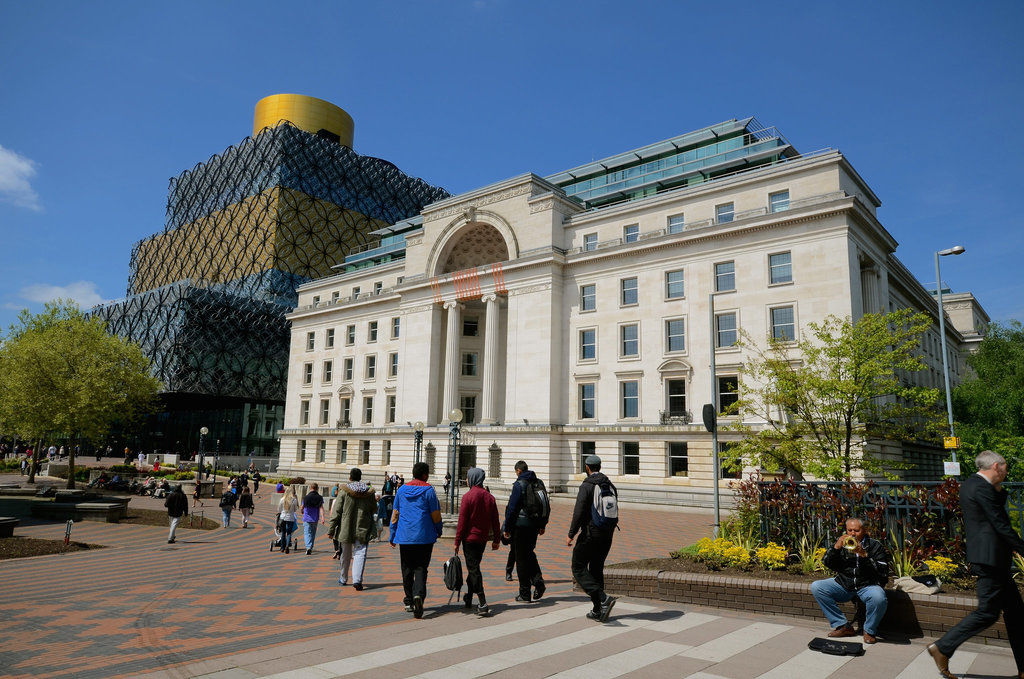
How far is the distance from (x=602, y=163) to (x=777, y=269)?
2322cm

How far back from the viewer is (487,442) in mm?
43625

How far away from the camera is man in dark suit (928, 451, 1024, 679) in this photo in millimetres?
6273

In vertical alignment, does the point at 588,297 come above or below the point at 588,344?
above

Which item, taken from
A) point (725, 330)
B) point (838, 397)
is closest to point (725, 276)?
point (725, 330)

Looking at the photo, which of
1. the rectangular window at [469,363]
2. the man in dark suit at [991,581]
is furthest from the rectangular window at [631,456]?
the man in dark suit at [991,581]

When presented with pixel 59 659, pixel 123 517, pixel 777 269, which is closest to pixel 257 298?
pixel 123 517

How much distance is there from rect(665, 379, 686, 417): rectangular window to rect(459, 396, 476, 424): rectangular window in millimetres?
17468

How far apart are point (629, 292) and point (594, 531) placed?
32708 mm

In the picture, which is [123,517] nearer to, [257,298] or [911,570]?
[911,570]

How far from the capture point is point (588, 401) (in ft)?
135

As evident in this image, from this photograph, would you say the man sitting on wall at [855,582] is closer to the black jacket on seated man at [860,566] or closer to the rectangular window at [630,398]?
the black jacket on seated man at [860,566]

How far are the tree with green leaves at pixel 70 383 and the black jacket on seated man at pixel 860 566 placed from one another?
4147 cm

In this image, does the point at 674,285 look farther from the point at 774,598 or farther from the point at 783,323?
the point at 774,598

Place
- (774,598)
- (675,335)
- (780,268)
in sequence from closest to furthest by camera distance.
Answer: (774,598) < (780,268) < (675,335)
